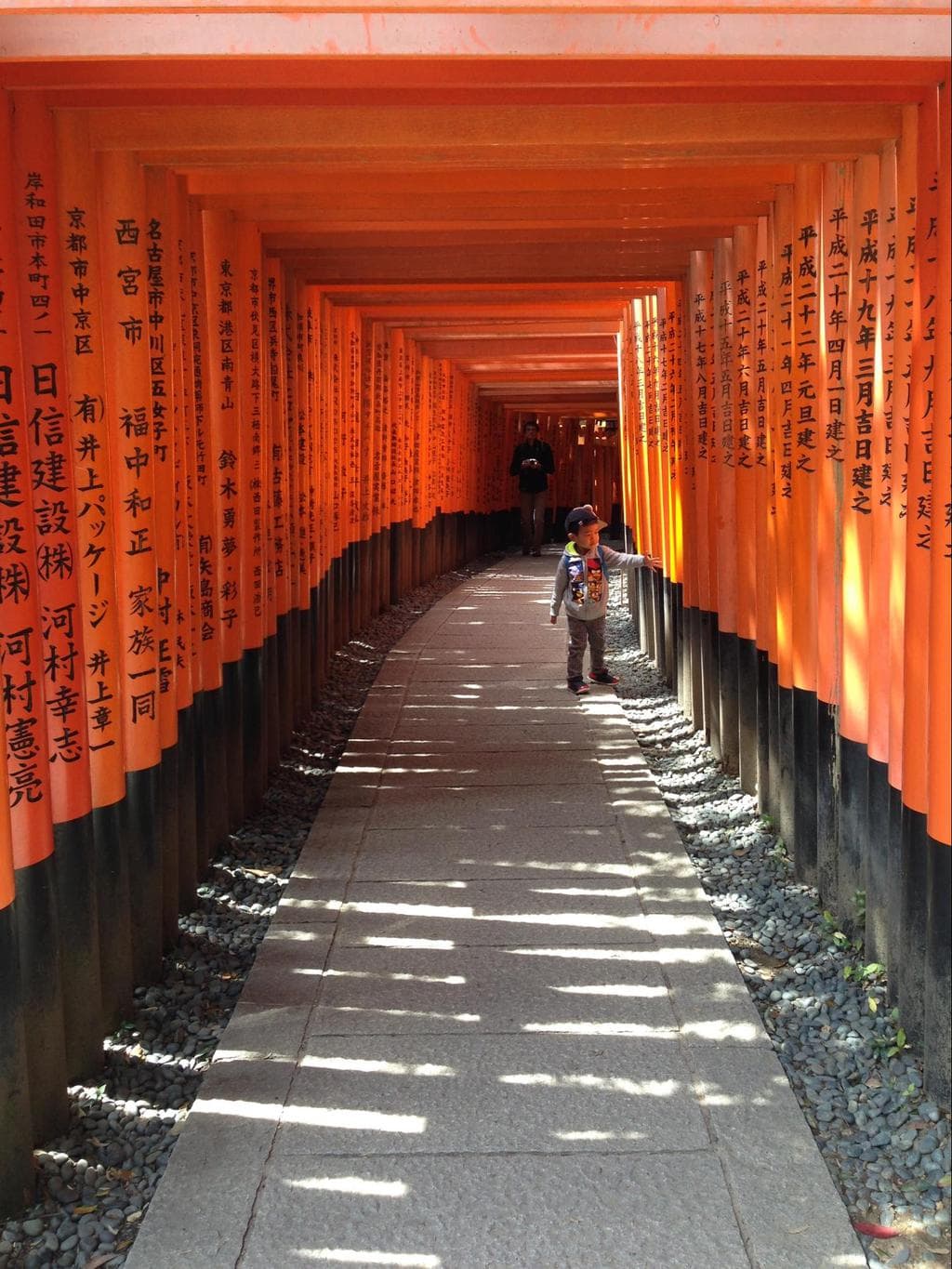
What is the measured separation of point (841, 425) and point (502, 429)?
2039 cm

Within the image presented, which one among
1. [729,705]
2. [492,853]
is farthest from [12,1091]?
[729,705]

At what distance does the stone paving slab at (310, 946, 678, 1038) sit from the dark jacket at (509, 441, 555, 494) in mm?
17275

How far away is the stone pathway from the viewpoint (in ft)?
10.0

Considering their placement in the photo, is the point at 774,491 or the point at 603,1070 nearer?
the point at 603,1070

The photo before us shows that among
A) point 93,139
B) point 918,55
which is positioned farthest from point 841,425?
point 93,139

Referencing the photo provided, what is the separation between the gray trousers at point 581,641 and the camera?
9.48m

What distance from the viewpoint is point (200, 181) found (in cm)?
541

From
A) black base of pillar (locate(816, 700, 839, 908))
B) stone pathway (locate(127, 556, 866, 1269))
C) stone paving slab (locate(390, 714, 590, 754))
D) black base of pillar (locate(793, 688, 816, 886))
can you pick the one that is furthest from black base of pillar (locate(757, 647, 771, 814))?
stone paving slab (locate(390, 714, 590, 754))

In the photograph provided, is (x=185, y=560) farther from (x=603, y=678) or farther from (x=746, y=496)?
(x=603, y=678)

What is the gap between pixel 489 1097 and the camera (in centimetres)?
368

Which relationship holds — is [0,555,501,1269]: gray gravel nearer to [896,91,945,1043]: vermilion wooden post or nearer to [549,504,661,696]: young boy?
[896,91,945,1043]: vermilion wooden post

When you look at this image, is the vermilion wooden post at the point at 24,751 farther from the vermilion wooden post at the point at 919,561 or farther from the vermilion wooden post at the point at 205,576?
the vermilion wooden post at the point at 919,561

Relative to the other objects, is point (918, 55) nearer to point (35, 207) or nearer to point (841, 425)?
point (841, 425)

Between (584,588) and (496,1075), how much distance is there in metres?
5.74
